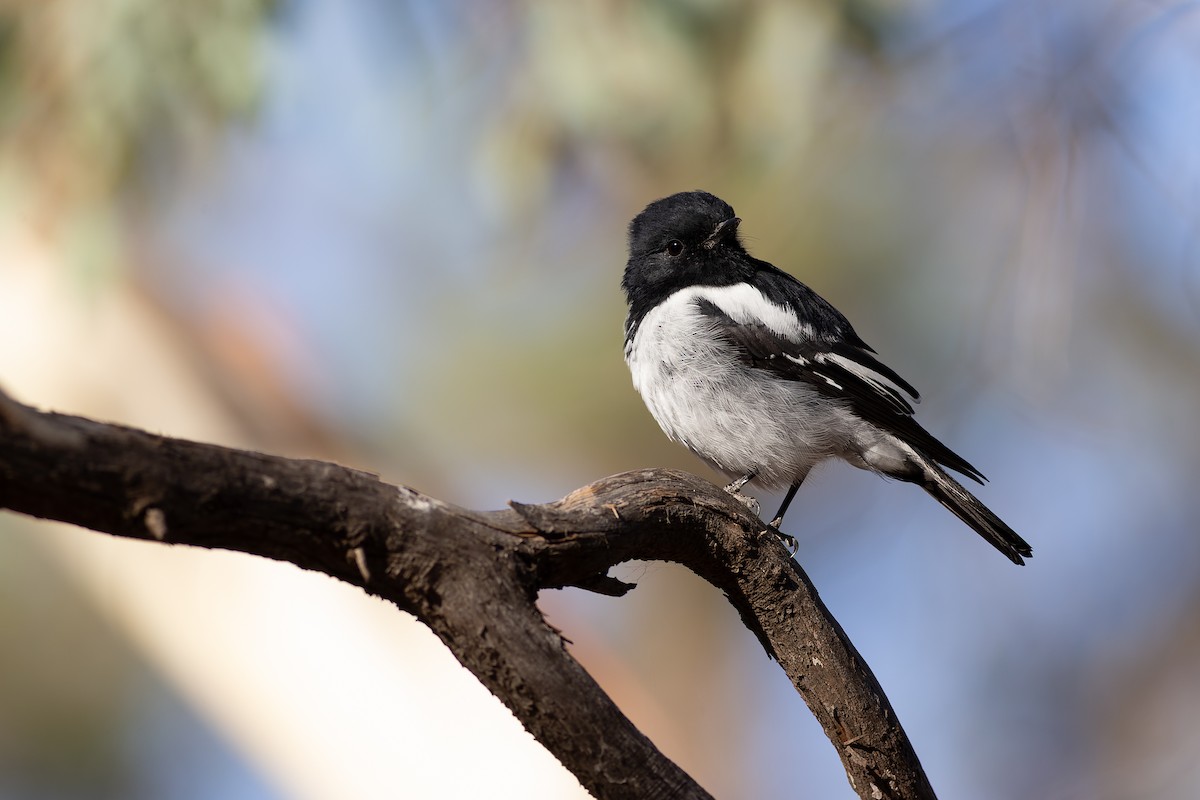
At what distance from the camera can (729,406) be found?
140 inches

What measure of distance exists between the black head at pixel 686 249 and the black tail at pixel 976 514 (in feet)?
2.97

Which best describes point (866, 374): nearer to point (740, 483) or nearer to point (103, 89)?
point (740, 483)

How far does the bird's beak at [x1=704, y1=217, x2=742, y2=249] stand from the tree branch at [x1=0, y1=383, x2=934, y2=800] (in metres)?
1.44

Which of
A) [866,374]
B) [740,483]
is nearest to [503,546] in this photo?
[740,483]

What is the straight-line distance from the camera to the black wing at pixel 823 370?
3.59 meters

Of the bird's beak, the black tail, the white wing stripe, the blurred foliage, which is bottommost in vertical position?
the black tail

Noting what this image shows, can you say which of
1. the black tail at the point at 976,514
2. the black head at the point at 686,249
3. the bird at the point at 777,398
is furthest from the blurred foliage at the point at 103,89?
the black tail at the point at 976,514

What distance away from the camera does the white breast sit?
3.56 m

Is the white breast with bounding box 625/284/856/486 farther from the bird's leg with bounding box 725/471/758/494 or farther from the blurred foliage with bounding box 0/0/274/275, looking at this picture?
the blurred foliage with bounding box 0/0/274/275

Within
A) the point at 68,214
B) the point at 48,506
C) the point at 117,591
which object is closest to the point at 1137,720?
the point at 117,591

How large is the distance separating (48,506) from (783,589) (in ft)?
5.26

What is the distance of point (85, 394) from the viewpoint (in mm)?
6805

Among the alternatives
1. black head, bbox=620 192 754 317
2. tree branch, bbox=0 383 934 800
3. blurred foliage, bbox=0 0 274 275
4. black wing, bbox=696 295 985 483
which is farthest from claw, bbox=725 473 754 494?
blurred foliage, bbox=0 0 274 275

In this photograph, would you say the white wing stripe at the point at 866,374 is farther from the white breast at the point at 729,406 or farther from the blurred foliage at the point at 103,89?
the blurred foliage at the point at 103,89
